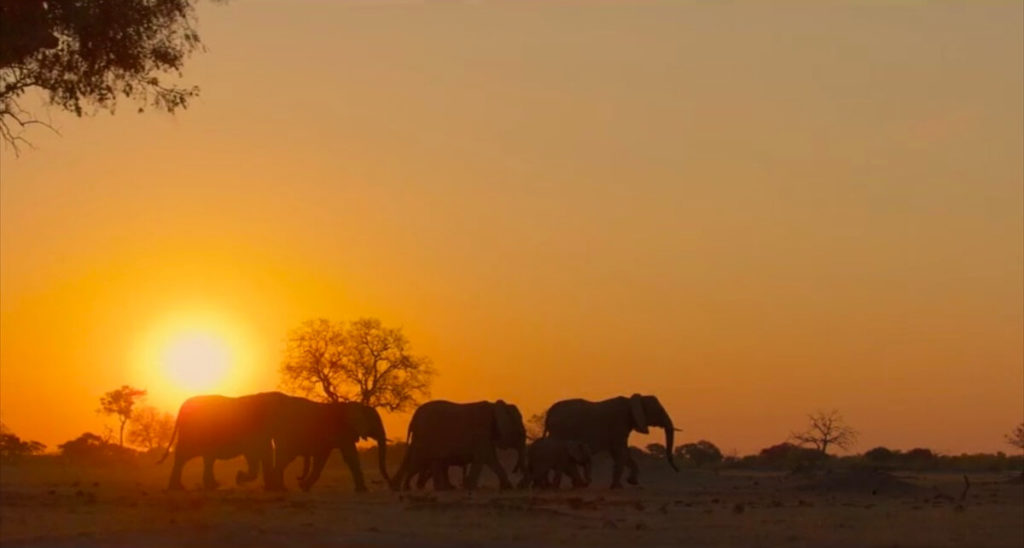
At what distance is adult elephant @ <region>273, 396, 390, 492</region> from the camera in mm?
41094

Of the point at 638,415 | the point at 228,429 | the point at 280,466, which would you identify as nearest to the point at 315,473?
the point at 280,466

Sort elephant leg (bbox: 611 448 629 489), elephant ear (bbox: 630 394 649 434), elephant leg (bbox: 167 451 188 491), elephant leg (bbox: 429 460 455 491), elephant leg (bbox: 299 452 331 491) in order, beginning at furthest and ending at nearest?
elephant ear (bbox: 630 394 649 434) < elephant leg (bbox: 611 448 629 489) < elephant leg (bbox: 429 460 455 491) < elephant leg (bbox: 299 452 331 491) < elephant leg (bbox: 167 451 188 491)

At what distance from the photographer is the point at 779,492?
141ft

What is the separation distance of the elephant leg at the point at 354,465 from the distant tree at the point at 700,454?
4207 cm

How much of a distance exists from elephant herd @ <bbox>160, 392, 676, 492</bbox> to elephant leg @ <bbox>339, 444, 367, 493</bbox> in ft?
0.08

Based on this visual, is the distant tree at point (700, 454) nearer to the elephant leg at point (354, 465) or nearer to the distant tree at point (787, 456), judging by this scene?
the distant tree at point (787, 456)

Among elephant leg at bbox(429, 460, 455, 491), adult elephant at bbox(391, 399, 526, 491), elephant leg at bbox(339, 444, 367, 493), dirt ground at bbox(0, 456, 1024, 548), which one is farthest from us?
elephant leg at bbox(429, 460, 455, 491)

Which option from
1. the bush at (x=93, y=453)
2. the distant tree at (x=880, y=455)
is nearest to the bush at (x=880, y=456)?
the distant tree at (x=880, y=455)

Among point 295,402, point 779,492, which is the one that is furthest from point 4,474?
point 779,492

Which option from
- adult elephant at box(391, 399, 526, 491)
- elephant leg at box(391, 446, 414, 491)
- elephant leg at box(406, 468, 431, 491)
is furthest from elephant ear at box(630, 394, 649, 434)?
elephant leg at box(391, 446, 414, 491)

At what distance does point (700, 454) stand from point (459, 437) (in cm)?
4247

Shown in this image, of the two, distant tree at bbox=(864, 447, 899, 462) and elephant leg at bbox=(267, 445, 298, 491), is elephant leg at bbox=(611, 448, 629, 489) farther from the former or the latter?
distant tree at bbox=(864, 447, 899, 462)

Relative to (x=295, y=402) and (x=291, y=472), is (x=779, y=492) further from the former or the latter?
(x=291, y=472)

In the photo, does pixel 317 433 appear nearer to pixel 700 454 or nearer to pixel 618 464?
pixel 618 464
